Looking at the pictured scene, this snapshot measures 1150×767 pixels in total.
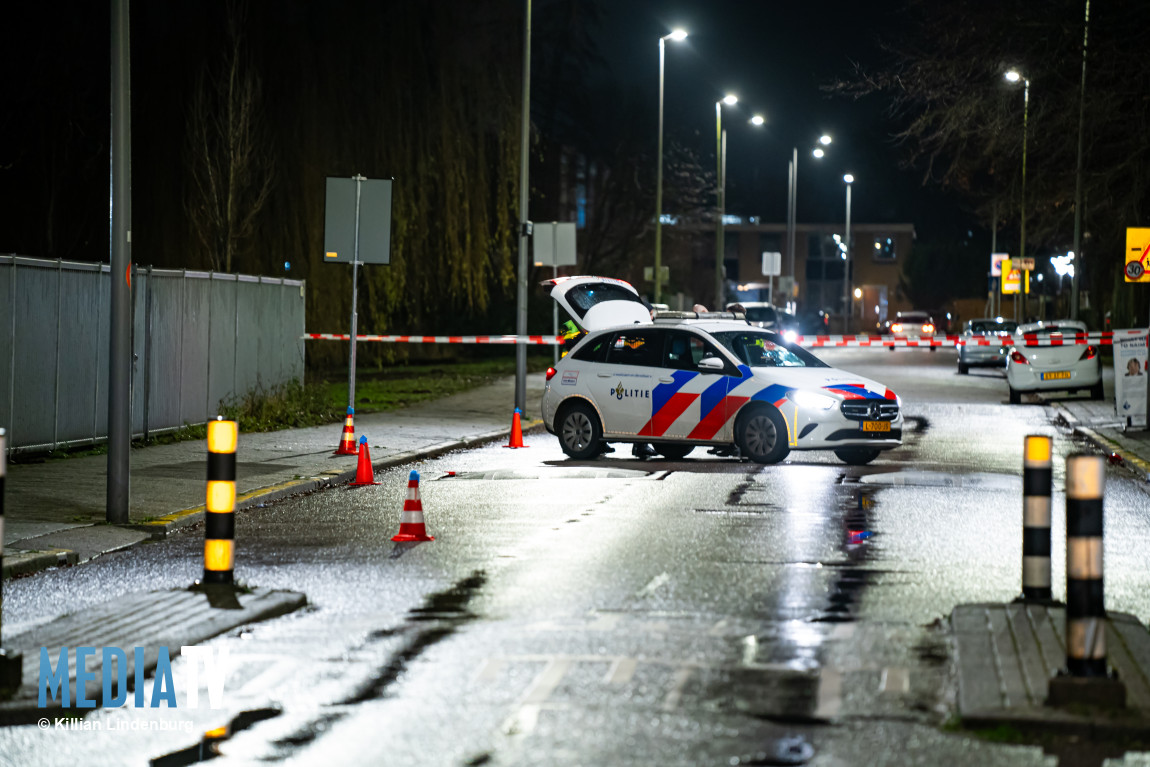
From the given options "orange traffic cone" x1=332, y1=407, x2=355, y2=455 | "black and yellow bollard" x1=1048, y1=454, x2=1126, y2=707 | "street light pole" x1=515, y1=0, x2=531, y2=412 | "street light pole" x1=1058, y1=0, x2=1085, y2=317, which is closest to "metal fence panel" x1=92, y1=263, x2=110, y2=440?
"orange traffic cone" x1=332, y1=407, x2=355, y2=455

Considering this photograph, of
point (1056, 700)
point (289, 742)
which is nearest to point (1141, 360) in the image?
point (1056, 700)

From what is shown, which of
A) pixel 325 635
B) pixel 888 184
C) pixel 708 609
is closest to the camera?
pixel 325 635

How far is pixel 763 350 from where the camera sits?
17.2 m

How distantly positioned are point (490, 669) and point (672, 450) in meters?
11.8

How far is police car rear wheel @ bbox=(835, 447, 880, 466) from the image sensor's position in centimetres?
1700

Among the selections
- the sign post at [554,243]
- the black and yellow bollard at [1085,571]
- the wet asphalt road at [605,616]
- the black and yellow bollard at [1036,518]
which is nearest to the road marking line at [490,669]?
the wet asphalt road at [605,616]

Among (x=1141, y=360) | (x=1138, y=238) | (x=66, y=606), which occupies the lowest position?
(x=66, y=606)

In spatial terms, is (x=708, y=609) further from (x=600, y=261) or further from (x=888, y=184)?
(x=888, y=184)

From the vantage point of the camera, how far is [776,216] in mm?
108500

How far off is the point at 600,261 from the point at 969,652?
44.6 m

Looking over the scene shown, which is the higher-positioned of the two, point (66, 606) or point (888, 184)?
point (888, 184)

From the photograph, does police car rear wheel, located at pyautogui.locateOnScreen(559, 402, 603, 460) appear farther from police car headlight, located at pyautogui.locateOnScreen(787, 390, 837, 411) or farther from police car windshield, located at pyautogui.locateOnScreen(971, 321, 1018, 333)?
police car windshield, located at pyautogui.locateOnScreen(971, 321, 1018, 333)

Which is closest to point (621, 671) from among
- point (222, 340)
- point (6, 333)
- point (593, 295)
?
point (6, 333)

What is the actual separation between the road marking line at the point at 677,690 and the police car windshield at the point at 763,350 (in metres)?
10.1
